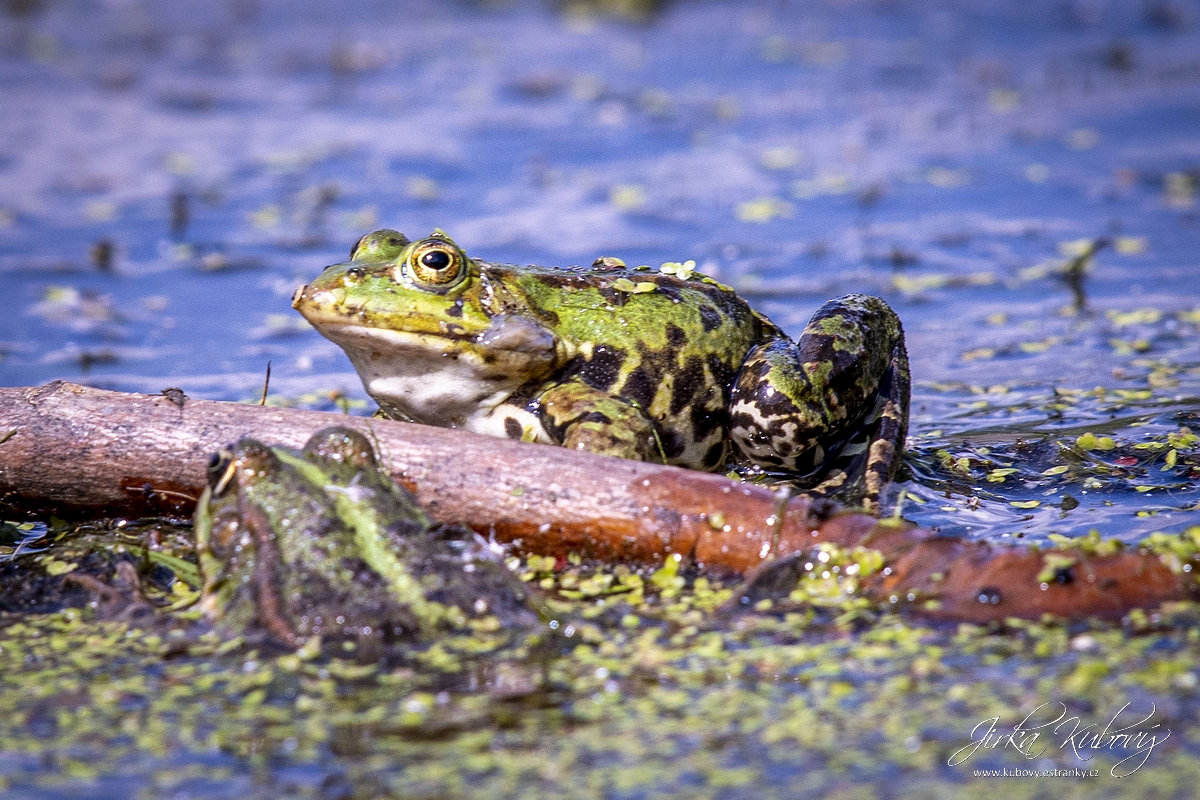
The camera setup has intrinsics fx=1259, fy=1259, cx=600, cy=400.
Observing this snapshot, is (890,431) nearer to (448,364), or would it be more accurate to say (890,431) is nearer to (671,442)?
(671,442)

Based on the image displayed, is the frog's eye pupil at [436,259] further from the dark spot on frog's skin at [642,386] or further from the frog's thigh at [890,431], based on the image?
the frog's thigh at [890,431]

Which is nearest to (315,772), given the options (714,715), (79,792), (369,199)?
(79,792)

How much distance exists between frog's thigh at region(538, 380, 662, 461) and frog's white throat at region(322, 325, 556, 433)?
0.17m

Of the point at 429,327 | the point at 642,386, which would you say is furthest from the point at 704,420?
the point at 429,327

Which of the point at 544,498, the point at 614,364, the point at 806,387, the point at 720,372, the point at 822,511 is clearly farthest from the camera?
the point at 720,372

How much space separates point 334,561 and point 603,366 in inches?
71.2

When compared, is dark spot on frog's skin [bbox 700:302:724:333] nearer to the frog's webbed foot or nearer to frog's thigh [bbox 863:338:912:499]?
the frog's webbed foot

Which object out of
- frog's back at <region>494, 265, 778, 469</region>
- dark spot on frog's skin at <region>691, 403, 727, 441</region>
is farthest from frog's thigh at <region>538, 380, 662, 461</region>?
dark spot on frog's skin at <region>691, 403, 727, 441</region>

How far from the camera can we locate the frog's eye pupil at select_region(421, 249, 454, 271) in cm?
524

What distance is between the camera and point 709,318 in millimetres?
5625

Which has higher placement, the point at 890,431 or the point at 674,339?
the point at 674,339

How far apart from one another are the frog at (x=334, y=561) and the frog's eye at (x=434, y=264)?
1.15m

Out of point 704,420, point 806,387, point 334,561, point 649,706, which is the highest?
point 806,387

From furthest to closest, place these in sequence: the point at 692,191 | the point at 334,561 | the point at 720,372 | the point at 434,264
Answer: the point at 692,191 < the point at 720,372 < the point at 434,264 < the point at 334,561
